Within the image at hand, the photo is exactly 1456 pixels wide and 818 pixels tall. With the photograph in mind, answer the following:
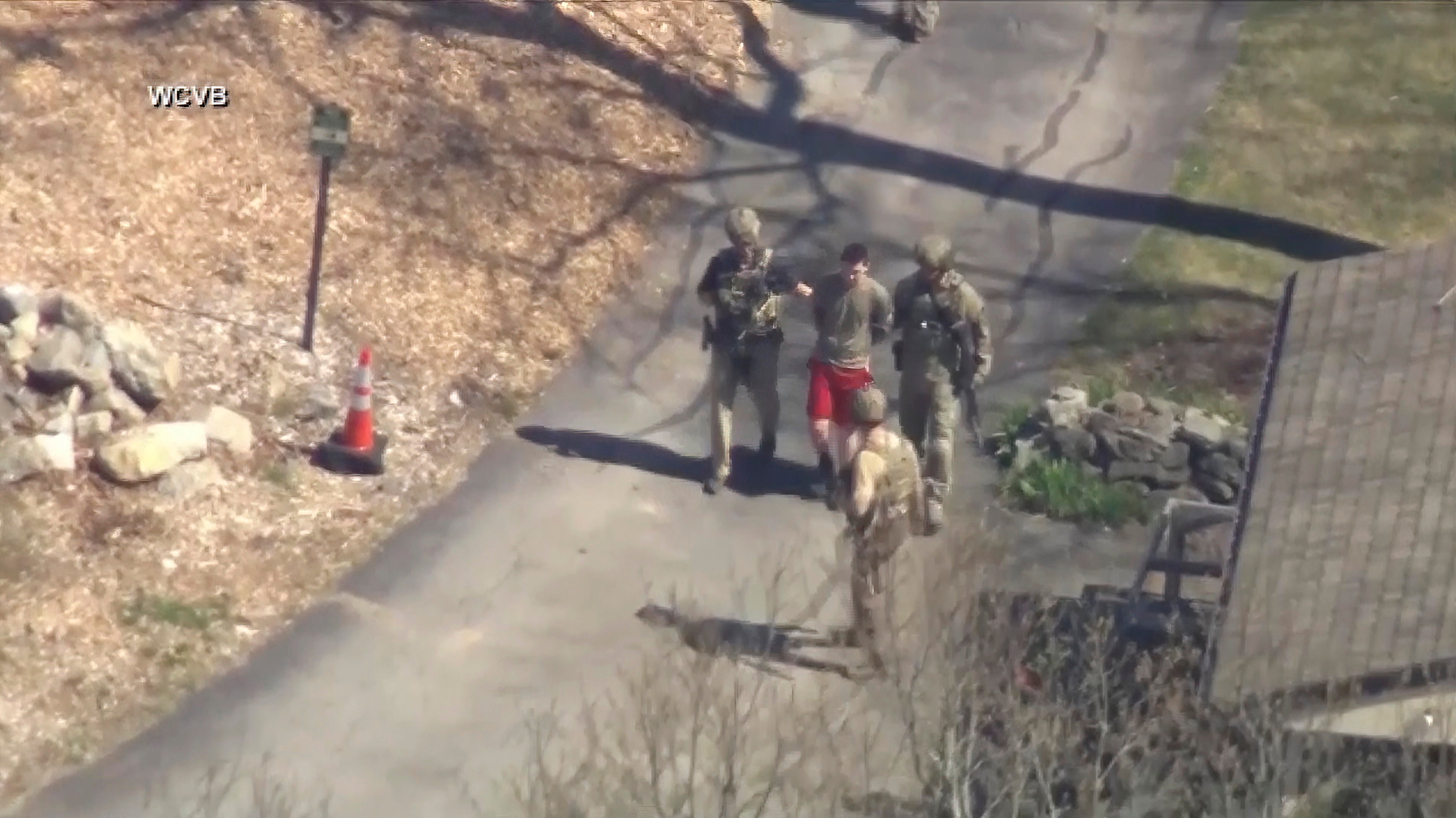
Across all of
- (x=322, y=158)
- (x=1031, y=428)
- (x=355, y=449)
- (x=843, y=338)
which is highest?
(x=322, y=158)

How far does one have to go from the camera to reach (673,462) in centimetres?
1292

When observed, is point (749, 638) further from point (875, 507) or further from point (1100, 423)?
point (1100, 423)

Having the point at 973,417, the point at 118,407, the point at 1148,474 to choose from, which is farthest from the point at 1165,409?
the point at 118,407

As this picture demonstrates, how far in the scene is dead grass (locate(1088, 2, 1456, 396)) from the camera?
14.8 m

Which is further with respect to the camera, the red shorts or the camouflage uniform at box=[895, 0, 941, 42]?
the camouflage uniform at box=[895, 0, 941, 42]

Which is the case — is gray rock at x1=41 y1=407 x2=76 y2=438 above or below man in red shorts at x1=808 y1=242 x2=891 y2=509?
below

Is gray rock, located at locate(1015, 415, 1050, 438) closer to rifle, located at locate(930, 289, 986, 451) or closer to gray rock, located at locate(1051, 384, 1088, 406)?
gray rock, located at locate(1051, 384, 1088, 406)

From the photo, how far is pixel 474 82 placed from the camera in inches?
625

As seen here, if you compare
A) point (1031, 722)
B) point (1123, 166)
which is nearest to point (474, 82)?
point (1123, 166)

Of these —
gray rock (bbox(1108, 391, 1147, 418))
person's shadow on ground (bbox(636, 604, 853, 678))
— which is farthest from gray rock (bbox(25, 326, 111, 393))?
gray rock (bbox(1108, 391, 1147, 418))

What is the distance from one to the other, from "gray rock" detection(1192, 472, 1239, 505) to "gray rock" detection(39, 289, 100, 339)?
667cm

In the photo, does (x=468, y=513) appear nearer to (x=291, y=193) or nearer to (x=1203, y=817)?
(x=291, y=193)

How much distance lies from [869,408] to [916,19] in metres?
8.50
